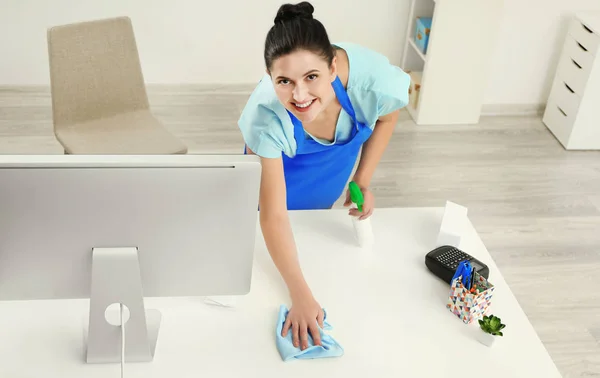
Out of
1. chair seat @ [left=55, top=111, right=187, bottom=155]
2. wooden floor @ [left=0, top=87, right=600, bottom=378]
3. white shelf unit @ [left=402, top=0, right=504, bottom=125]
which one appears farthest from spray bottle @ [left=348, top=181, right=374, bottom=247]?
white shelf unit @ [left=402, top=0, right=504, bottom=125]

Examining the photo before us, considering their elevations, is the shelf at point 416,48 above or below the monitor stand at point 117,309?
below

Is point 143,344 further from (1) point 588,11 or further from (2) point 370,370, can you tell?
(1) point 588,11

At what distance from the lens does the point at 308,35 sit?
1.74 m

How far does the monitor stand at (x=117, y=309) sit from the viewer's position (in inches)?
59.2

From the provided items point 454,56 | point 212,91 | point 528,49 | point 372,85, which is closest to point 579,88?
point 528,49

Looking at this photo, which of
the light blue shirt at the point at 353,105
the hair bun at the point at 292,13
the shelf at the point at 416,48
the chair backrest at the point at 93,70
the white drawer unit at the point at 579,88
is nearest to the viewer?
the hair bun at the point at 292,13

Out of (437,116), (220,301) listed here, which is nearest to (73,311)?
(220,301)

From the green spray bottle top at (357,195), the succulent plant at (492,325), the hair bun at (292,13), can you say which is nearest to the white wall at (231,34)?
the green spray bottle top at (357,195)

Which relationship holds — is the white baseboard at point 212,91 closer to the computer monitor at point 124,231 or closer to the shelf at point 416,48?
the shelf at point 416,48

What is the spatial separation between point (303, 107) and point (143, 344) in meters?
0.69

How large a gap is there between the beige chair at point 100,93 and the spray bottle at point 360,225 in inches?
41.8

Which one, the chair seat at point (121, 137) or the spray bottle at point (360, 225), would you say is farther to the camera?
the chair seat at point (121, 137)

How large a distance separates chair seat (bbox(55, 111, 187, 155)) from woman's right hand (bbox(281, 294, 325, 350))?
49.8 inches

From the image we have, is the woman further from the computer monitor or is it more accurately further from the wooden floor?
the wooden floor
